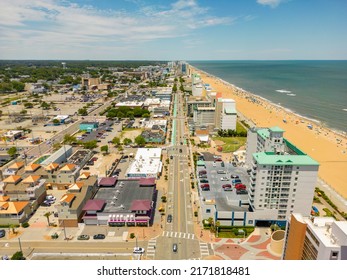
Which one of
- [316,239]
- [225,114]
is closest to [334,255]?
[316,239]

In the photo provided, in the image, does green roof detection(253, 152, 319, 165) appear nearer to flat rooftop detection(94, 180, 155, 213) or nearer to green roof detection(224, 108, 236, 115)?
flat rooftop detection(94, 180, 155, 213)

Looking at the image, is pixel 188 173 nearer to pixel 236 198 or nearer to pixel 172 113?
pixel 236 198

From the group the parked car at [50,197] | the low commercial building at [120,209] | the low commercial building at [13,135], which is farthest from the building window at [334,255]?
the low commercial building at [13,135]

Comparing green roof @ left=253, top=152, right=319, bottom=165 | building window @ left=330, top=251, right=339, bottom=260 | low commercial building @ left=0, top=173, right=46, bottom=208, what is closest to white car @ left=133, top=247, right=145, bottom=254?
green roof @ left=253, top=152, right=319, bottom=165

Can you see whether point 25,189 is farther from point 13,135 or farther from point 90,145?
point 13,135

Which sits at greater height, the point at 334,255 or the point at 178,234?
the point at 334,255
